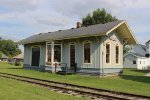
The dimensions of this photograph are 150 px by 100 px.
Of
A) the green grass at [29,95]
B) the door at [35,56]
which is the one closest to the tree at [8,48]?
the door at [35,56]

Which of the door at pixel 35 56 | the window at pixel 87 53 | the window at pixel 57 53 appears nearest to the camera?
the window at pixel 87 53

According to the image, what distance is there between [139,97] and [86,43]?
1388 centimetres

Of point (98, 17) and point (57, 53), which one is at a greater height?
point (98, 17)

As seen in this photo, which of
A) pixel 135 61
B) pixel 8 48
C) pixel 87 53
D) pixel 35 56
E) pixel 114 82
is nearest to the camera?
pixel 114 82

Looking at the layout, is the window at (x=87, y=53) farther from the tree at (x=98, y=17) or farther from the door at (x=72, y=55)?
the tree at (x=98, y=17)

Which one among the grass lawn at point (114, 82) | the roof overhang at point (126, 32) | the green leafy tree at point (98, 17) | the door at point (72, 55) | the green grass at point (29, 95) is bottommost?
the green grass at point (29, 95)

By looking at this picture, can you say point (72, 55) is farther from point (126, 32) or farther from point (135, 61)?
point (135, 61)

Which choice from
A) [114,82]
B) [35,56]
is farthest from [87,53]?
[35,56]

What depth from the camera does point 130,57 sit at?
2547 inches

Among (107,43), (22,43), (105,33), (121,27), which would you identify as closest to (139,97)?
(105,33)

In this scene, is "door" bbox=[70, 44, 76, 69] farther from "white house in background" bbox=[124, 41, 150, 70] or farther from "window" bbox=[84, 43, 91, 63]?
"white house in background" bbox=[124, 41, 150, 70]

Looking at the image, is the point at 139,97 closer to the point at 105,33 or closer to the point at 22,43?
the point at 105,33

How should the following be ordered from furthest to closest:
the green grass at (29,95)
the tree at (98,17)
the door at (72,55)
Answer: the tree at (98,17)
the door at (72,55)
the green grass at (29,95)

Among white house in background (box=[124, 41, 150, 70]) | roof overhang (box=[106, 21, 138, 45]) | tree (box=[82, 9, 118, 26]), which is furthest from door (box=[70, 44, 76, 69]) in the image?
white house in background (box=[124, 41, 150, 70])
